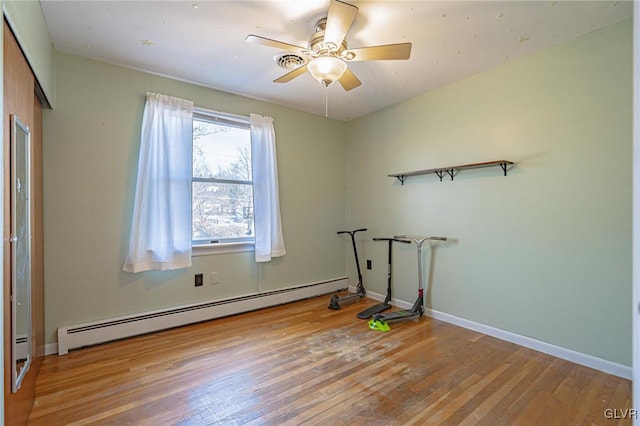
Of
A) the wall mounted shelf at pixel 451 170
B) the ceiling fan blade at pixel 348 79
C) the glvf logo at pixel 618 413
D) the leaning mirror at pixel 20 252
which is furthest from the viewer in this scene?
the wall mounted shelf at pixel 451 170

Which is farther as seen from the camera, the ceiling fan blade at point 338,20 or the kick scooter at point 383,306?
the kick scooter at point 383,306

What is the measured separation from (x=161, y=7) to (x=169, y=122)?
1.15 metres

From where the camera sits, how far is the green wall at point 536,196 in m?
2.20

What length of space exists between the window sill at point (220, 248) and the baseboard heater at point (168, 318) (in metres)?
A: 0.53

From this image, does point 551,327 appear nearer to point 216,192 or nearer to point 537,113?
point 537,113

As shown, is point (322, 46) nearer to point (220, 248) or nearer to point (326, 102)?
point (326, 102)

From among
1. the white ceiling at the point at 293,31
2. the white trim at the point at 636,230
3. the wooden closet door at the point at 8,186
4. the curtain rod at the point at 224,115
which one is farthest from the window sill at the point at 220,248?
the white trim at the point at 636,230

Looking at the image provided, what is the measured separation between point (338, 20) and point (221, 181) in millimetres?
2197

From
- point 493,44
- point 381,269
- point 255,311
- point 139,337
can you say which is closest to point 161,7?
point 493,44

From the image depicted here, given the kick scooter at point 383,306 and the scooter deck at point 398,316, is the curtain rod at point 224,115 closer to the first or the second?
the kick scooter at point 383,306

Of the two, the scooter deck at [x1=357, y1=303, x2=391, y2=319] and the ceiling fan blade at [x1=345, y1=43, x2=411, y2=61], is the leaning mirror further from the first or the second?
the scooter deck at [x1=357, y1=303, x2=391, y2=319]

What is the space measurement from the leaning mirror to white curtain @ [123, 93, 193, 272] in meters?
0.94

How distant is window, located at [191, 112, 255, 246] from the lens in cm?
330

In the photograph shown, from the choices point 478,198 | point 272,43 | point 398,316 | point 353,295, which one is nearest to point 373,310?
point 398,316
